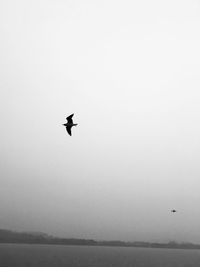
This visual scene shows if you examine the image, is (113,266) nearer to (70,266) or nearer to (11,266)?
(70,266)

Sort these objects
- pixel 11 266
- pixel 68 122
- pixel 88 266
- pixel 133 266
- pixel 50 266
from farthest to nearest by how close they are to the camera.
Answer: pixel 133 266 < pixel 88 266 < pixel 50 266 < pixel 11 266 < pixel 68 122

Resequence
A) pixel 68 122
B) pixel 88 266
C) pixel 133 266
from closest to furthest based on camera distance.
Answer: pixel 68 122 → pixel 88 266 → pixel 133 266

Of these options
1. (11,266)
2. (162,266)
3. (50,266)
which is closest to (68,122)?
(11,266)

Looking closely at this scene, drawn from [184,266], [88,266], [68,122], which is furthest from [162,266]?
[68,122]

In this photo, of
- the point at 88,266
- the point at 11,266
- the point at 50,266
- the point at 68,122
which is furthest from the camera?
the point at 88,266

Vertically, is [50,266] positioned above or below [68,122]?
below

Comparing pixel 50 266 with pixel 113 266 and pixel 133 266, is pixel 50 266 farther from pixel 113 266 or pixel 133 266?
pixel 133 266

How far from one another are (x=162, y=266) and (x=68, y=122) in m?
113

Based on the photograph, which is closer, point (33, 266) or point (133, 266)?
point (33, 266)

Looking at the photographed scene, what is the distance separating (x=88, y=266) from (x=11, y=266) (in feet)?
92.1

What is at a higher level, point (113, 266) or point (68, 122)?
point (68, 122)

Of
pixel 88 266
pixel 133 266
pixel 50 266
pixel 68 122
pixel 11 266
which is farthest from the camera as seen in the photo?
pixel 133 266

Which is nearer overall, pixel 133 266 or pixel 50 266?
pixel 50 266

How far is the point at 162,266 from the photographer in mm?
129625
